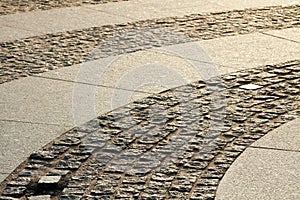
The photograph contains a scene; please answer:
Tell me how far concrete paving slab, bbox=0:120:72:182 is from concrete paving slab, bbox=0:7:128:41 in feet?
10.7

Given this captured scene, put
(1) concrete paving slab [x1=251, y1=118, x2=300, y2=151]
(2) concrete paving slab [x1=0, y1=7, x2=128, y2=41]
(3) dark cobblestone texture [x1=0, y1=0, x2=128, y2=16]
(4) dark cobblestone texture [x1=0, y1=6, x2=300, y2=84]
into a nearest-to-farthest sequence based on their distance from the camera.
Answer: (1) concrete paving slab [x1=251, y1=118, x2=300, y2=151] → (4) dark cobblestone texture [x1=0, y1=6, x2=300, y2=84] → (2) concrete paving slab [x1=0, y1=7, x2=128, y2=41] → (3) dark cobblestone texture [x1=0, y1=0, x2=128, y2=16]

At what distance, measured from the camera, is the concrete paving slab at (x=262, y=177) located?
4895mm

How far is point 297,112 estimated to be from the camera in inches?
254

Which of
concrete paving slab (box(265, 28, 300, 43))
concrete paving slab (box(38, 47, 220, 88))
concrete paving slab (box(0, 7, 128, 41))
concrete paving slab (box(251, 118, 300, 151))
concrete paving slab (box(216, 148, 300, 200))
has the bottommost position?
concrete paving slab (box(216, 148, 300, 200))

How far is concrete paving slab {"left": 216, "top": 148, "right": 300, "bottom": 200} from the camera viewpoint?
16.1ft

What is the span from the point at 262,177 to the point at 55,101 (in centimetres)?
234

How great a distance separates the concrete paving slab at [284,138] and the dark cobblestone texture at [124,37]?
9.03ft

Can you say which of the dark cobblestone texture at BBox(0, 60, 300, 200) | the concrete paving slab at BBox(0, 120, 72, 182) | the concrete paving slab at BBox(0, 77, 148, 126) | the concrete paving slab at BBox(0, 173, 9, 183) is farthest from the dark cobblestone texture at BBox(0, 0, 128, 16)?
the concrete paving slab at BBox(0, 173, 9, 183)

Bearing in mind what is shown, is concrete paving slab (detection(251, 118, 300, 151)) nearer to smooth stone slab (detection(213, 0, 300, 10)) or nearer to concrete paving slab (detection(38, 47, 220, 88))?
concrete paving slab (detection(38, 47, 220, 88))

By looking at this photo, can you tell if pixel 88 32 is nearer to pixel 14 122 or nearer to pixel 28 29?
pixel 28 29

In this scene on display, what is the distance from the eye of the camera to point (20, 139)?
584 cm

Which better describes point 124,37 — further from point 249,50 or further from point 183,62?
point 249,50

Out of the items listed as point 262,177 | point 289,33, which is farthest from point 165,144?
point 289,33

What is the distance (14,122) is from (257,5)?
5637 mm
